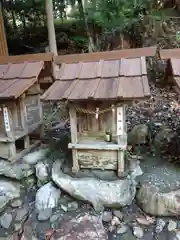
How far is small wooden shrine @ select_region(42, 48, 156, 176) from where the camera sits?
3.77 m

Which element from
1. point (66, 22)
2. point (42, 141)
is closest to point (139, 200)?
point (42, 141)

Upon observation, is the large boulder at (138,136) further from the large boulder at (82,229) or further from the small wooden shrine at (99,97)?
the large boulder at (82,229)

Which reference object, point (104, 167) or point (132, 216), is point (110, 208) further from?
point (104, 167)

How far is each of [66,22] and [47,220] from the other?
10912 millimetres

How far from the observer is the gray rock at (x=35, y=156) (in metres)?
5.07

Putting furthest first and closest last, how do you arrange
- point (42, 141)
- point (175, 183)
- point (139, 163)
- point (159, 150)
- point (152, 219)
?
point (42, 141), point (159, 150), point (139, 163), point (175, 183), point (152, 219)

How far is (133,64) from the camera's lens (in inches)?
166

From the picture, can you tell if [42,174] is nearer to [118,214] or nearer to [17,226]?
[17,226]

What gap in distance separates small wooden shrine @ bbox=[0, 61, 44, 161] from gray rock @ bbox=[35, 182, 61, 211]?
105 centimetres

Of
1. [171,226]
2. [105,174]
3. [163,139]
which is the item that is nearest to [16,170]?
[105,174]

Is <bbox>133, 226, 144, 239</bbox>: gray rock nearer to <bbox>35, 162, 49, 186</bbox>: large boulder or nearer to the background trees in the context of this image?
<bbox>35, 162, 49, 186</bbox>: large boulder

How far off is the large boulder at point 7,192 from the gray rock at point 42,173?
1.54 feet

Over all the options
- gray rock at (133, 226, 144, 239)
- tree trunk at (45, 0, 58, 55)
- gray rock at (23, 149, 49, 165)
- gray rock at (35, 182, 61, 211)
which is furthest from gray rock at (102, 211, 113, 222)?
tree trunk at (45, 0, 58, 55)

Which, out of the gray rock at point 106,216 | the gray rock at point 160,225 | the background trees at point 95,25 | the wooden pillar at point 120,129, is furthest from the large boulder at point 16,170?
the background trees at point 95,25
